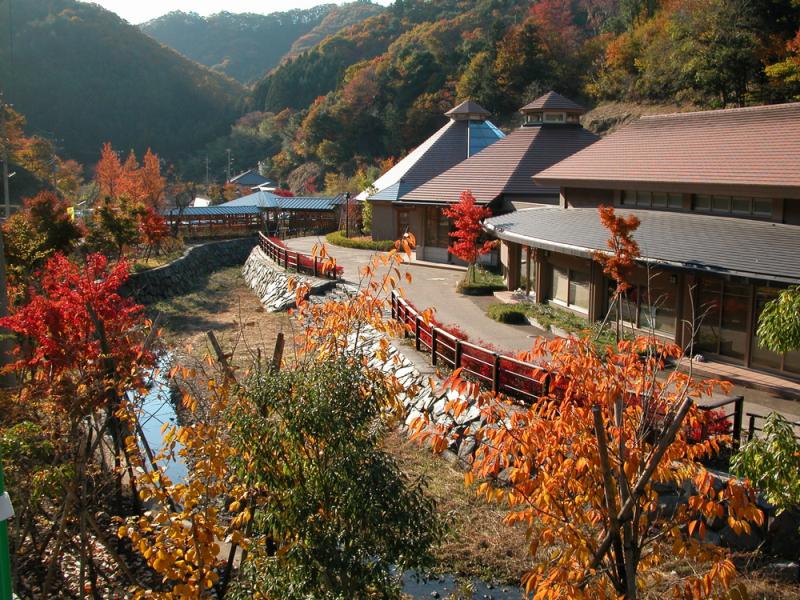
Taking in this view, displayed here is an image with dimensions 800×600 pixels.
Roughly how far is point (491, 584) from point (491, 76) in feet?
180

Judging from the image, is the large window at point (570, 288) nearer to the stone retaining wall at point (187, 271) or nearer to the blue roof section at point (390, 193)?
the blue roof section at point (390, 193)

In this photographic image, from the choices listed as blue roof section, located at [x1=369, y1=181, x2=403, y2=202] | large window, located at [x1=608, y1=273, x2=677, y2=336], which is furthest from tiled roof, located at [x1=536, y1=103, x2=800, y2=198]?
blue roof section, located at [x1=369, y1=181, x2=403, y2=202]

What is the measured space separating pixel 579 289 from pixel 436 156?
1729 centimetres

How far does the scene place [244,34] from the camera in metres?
152

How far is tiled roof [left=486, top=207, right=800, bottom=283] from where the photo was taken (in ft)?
44.8

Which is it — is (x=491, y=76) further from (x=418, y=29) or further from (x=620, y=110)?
(x=418, y=29)

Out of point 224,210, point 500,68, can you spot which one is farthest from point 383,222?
point 500,68

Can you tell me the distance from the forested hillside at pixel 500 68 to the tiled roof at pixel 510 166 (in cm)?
1151

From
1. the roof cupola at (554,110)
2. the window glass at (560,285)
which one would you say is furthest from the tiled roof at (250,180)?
the window glass at (560,285)

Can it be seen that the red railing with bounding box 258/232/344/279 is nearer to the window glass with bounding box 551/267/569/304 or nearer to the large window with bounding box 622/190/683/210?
the window glass with bounding box 551/267/569/304

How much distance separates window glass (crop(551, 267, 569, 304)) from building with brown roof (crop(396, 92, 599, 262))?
7.57m

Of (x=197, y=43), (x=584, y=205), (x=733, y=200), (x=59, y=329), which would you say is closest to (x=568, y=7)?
(x=584, y=205)

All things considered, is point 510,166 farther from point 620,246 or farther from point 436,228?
point 620,246

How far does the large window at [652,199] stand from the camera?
18.9 meters
